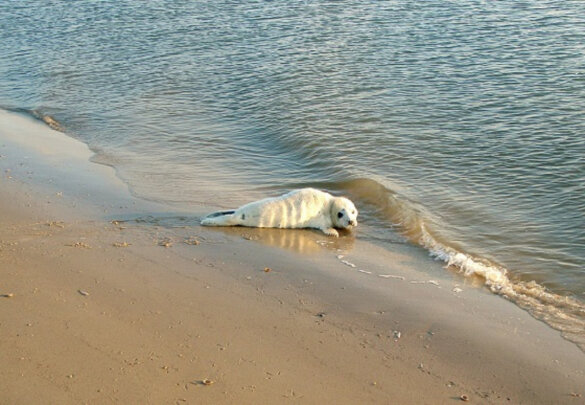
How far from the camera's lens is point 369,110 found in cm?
1171

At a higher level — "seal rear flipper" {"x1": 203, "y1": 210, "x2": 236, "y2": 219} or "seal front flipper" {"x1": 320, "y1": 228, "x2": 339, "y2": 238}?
"seal rear flipper" {"x1": 203, "y1": 210, "x2": 236, "y2": 219}

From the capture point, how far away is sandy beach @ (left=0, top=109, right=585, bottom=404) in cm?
480

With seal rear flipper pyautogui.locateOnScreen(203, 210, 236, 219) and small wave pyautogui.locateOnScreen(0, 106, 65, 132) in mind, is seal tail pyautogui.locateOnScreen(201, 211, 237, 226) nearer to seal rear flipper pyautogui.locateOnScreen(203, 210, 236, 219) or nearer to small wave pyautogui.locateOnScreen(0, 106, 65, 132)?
seal rear flipper pyautogui.locateOnScreen(203, 210, 236, 219)

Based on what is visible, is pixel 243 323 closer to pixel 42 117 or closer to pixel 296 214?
pixel 296 214

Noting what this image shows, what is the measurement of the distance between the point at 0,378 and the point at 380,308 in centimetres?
278

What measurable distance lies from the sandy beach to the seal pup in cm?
14

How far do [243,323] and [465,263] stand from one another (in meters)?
2.45

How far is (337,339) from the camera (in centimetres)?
543

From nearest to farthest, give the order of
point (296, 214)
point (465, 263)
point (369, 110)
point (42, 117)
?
point (465, 263)
point (296, 214)
point (369, 110)
point (42, 117)

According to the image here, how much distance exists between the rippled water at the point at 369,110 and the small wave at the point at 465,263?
3 cm

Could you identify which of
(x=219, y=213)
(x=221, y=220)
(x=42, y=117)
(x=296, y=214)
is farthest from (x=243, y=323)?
(x=42, y=117)

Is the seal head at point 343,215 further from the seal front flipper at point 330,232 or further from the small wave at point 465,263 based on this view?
the small wave at point 465,263

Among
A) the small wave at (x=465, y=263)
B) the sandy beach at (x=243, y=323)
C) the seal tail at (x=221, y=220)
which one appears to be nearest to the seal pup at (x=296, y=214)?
the seal tail at (x=221, y=220)

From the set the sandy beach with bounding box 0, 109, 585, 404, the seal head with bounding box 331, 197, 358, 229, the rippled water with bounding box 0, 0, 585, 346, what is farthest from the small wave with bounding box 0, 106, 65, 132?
the seal head with bounding box 331, 197, 358, 229
